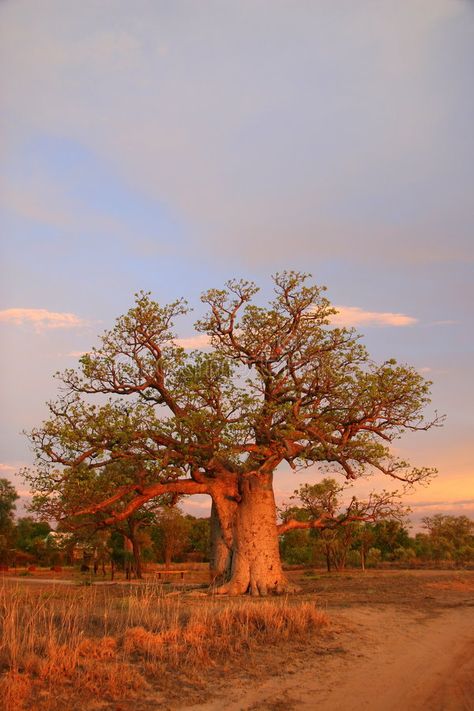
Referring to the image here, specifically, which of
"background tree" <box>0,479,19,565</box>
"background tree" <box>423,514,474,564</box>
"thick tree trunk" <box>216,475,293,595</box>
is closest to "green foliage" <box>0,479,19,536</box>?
"background tree" <box>0,479,19,565</box>

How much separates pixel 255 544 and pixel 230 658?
9561 mm

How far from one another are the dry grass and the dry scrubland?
16 mm

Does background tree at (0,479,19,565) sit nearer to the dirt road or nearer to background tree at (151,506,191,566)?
background tree at (151,506,191,566)

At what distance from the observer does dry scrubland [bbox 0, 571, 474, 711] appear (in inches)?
273

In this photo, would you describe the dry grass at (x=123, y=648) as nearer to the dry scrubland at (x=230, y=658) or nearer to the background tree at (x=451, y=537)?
the dry scrubland at (x=230, y=658)

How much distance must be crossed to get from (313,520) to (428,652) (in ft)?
32.2

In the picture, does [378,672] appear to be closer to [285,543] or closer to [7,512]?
[285,543]

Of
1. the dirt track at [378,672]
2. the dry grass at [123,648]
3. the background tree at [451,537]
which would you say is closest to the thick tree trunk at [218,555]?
the dirt track at [378,672]

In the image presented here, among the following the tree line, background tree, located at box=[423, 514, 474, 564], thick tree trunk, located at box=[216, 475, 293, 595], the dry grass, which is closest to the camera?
the dry grass

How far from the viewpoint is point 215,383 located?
17438 mm

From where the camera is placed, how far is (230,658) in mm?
8711

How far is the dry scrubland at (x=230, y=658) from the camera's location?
22.8 ft

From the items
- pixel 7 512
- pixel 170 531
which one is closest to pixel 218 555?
pixel 170 531

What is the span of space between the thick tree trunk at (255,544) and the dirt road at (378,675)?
6.21 m
